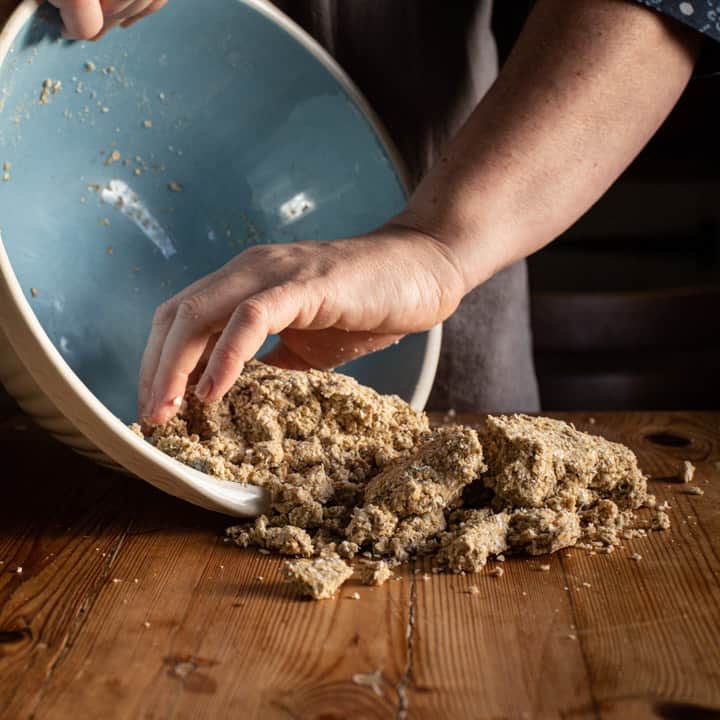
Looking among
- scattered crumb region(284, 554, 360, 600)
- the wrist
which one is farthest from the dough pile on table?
the wrist

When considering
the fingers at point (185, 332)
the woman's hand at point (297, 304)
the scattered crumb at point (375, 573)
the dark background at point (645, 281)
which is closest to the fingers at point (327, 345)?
the woman's hand at point (297, 304)

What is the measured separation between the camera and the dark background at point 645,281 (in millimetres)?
1556

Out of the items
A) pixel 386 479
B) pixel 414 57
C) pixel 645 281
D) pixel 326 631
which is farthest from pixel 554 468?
pixel 645 281

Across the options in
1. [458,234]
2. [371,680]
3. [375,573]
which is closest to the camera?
[371,680]

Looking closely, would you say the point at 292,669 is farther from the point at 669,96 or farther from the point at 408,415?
the point at 669,96

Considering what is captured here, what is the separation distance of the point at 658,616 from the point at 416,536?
0.53ft

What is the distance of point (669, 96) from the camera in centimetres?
87

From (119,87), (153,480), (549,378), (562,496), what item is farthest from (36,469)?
(549,378)

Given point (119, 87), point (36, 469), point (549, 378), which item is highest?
point (119, 87)

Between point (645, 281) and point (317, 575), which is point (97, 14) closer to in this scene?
point (317, 575)

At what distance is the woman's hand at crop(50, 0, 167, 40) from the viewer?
72 cm

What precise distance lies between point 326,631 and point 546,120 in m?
0.46

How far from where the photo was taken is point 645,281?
2.54 m

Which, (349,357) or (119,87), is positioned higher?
(119,87)
